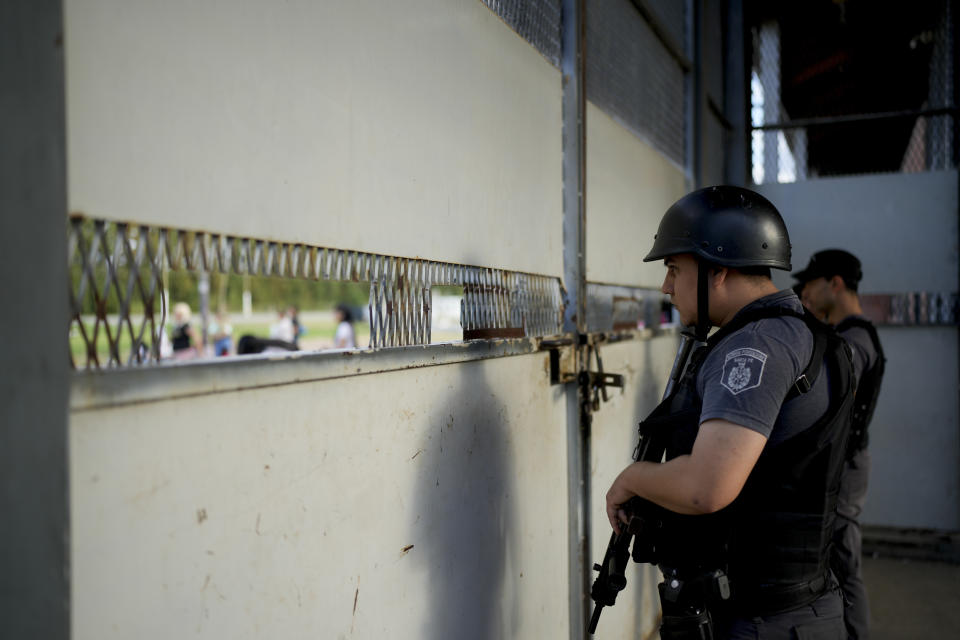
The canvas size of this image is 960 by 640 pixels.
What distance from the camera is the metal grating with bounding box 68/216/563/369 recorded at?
76cm

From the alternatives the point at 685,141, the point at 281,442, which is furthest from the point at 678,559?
the point at 685,141

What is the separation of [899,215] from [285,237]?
4.78 metres

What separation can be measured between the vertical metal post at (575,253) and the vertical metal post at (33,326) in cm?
160

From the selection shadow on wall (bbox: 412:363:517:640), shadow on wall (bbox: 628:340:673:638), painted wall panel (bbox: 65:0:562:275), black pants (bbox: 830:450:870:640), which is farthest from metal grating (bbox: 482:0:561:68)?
black pants (bbox: 830:450:870:640)

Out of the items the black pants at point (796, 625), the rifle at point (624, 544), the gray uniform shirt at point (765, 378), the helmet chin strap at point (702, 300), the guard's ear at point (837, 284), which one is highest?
the guard's ear at point (837, 284)

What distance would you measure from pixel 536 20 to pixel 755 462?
1.28 metres

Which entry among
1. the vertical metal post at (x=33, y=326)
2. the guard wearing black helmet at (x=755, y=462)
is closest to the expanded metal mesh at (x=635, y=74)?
the guard wearing black helmet at (x=755, y=462)

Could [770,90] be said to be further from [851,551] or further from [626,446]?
[626,446]

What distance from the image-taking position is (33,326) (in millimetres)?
697

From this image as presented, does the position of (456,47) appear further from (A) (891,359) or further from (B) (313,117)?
(A) (891,359)

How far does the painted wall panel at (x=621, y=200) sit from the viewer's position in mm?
2426

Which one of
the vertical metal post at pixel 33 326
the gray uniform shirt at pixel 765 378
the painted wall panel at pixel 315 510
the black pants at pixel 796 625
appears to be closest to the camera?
the vertical metal post at pixel 33 326

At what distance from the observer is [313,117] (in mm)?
1076

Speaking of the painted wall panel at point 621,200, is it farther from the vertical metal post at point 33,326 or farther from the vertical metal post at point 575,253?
the vertical metal post at point 33,326
